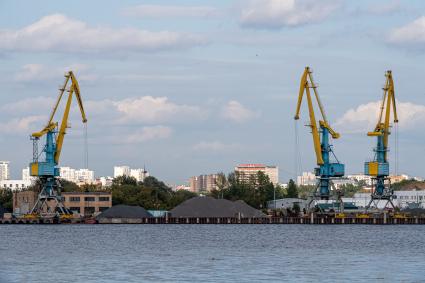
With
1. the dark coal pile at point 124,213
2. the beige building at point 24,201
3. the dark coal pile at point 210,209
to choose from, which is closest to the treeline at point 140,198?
the beige building at point 24,201

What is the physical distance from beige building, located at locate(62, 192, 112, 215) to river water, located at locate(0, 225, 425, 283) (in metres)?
83.8

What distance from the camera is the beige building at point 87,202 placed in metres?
177

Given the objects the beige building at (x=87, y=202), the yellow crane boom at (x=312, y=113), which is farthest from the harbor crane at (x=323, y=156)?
the beige building at (x=87, y=202)

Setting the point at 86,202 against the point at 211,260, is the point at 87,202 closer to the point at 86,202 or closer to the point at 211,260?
the point at 86,202

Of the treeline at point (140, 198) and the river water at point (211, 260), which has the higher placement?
the treeline at point (140, 198)

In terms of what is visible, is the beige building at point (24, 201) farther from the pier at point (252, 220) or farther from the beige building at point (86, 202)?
the pier at point (252, 220)

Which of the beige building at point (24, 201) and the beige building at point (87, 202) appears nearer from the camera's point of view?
the beige building at point (24, 201)

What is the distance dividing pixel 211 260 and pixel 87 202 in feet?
374

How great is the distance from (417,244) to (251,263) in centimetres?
2851

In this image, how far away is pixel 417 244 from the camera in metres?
87.2

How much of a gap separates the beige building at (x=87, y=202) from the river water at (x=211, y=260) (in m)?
83.8

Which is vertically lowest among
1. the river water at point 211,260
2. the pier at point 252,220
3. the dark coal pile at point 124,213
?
the river water at point 211,260

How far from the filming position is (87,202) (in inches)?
6973

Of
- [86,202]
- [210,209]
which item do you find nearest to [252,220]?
[210,209]
